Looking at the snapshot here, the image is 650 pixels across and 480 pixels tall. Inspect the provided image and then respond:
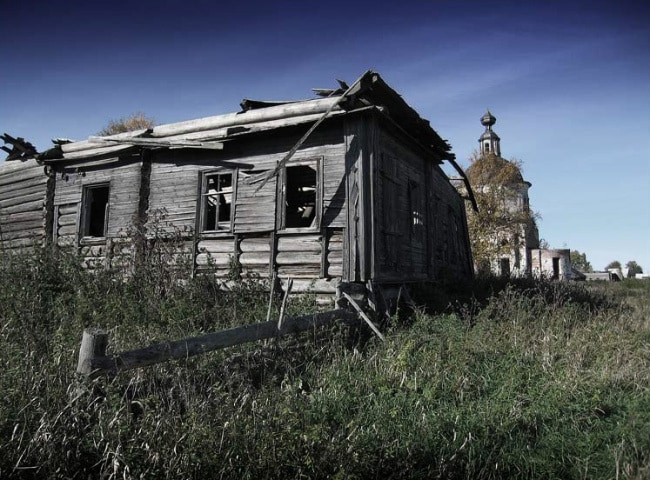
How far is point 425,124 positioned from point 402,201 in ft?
6.24

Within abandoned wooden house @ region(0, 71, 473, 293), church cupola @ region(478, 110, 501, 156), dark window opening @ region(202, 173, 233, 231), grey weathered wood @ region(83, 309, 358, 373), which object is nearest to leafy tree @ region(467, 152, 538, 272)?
church cupola @ region(478, 110, 501, 156)

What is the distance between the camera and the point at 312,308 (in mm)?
8188

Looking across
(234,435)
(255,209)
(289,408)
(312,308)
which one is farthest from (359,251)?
(234,435)

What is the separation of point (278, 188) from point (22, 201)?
357 inches

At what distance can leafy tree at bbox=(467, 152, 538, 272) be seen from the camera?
29.3 metres

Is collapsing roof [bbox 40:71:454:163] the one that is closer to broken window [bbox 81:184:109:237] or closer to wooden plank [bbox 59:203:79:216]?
broken window [bbox 81:184:109:237]

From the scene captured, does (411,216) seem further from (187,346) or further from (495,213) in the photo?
(495,213)

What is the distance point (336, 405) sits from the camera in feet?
14.0

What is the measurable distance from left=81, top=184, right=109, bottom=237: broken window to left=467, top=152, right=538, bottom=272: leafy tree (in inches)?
852

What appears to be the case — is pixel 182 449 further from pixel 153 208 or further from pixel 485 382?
pixel 153 208

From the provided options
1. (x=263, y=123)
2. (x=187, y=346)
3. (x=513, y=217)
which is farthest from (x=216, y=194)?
(x=513, y=217)

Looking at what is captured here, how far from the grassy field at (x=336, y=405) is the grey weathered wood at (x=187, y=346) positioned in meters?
0.17

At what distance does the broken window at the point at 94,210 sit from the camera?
1232cm

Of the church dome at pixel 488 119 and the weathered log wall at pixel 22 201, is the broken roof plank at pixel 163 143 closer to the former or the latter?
the weathered log wall at pixel 22 201
